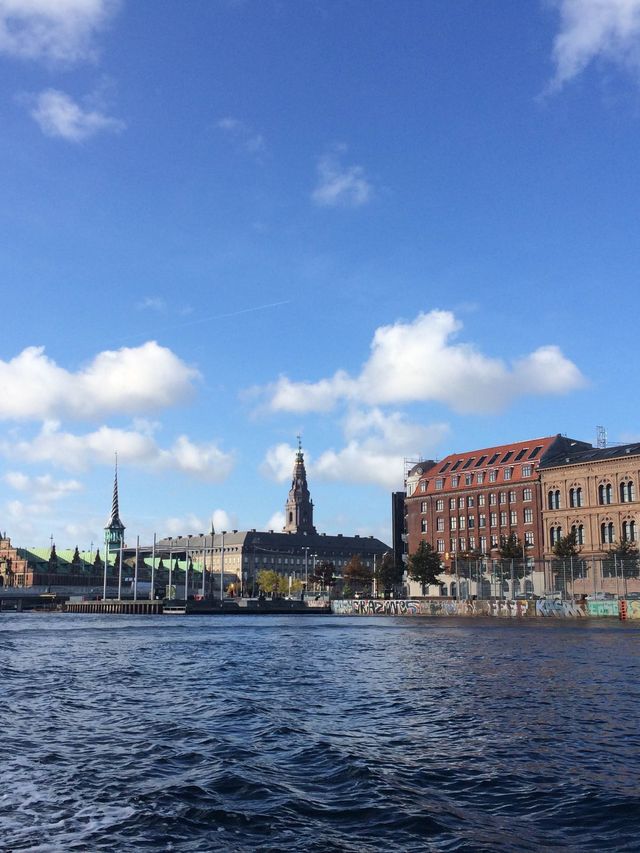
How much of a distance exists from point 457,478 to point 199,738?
471 feet

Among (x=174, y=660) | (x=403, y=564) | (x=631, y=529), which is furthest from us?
(x=403, y=564)

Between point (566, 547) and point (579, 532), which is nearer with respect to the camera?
point (566, 547)

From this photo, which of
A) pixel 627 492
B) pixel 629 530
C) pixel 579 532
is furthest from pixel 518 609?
pixel 627 492

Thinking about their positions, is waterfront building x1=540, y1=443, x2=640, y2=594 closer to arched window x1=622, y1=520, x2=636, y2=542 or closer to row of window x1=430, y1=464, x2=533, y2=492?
arched window x1=622, y1=520, x2=636, y2=542

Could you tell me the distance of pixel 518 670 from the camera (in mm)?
44625

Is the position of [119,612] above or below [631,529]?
below

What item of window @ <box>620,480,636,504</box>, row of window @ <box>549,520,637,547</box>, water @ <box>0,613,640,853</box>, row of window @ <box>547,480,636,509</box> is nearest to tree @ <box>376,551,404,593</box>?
row of window @ <box>549,520,637,547</box>

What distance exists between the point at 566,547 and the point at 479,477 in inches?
1313

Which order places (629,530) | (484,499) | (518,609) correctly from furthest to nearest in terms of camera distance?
(484,499)
(629,530)
(518,609)

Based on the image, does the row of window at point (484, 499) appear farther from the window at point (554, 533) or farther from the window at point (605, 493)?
the window at point (605, 493)

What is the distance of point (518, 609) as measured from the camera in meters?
113

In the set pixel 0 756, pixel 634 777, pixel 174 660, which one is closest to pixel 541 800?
pixel 634 777

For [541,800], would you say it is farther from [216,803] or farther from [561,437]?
[561,437]

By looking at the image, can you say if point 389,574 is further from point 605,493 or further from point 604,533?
point 605,493
